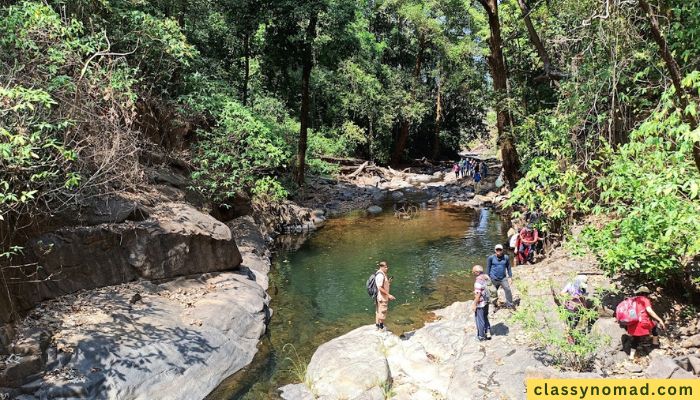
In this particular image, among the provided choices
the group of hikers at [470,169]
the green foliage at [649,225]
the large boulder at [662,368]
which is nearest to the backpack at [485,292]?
the green foliage at [649,225]

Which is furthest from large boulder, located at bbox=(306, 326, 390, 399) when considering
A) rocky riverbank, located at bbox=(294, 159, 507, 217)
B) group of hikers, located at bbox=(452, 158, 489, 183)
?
group of hikers, located at bbox=(452, 158, 489, 183)

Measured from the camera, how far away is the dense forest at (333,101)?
24.2 feet

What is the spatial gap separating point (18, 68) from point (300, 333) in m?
7.94

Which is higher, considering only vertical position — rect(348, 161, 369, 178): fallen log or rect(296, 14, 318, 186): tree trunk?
rect(296, 14, 318, 186): tree trunk

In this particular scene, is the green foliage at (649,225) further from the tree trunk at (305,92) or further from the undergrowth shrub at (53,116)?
the tree trunk at (305,92)

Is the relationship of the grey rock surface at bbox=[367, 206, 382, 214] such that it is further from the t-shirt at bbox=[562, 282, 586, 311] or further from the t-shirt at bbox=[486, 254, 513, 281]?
the t-shirt at bbox=[562, 282, 586, 311]

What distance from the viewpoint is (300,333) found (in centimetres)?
1143

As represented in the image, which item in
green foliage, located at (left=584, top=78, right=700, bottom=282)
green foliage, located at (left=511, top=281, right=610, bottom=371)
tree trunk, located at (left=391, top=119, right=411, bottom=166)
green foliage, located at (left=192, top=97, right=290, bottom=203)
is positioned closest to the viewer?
green foliage, located at (left=584, top=78, right=700, bottom=282)

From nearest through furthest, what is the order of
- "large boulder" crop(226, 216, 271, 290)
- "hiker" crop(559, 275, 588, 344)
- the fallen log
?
"hiker" crop(559, 275, 588, 344), "large boulder" crop(226, 216, 271, 290), the fallen log

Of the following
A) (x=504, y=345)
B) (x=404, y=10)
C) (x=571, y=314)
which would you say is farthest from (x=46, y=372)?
(x=404, y=10)

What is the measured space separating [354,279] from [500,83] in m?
8.83

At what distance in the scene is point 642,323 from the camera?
7398 mm

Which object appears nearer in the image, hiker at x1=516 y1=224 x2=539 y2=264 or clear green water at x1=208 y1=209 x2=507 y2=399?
A: clear green water at x1=208 y1=209 x2=507 y2=399

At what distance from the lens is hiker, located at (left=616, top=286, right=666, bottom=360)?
7402mm
